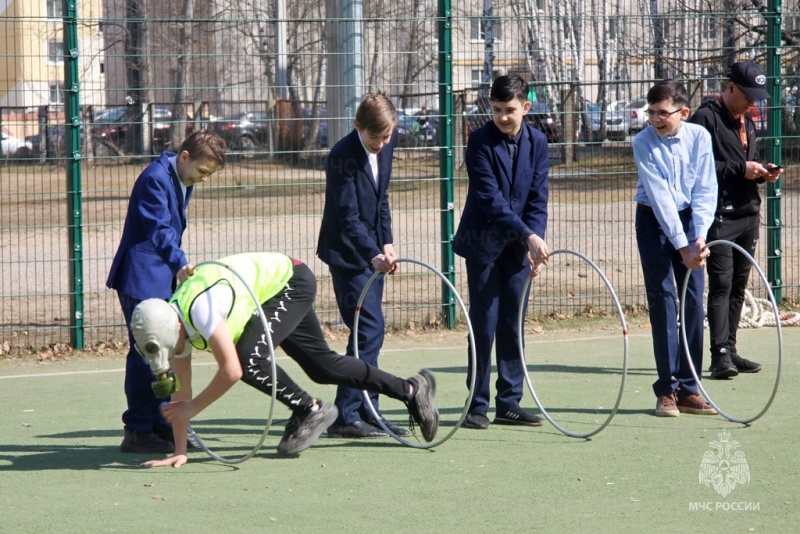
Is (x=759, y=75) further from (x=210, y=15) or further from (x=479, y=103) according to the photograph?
(x=210, y=15)

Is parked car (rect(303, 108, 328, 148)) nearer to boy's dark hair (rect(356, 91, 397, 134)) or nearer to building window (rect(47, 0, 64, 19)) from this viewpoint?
building window (rect(47, 0, 64, 19))

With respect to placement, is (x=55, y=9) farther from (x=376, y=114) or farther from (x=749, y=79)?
(x=749, y=79)

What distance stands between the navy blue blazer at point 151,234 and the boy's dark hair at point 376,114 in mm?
1077

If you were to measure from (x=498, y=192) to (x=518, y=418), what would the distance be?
4.56 ft

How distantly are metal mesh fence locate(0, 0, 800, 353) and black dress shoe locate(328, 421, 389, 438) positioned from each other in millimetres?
3598

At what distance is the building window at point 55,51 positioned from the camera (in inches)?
344

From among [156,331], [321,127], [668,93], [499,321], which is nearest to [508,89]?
[668,93]

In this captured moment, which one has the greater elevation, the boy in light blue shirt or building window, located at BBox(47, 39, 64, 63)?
building window, located at BBox(47, 39, 64, 63)

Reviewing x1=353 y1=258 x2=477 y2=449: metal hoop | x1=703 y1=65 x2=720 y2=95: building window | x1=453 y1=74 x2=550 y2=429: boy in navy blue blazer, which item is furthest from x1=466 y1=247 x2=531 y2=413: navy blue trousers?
x1=703 y1=65 x2=720 y2=95: building window

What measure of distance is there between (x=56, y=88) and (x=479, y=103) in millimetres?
3807

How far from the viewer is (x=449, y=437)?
18.5 ft

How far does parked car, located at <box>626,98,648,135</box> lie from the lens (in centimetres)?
1008

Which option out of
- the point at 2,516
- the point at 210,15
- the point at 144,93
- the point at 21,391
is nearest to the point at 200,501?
the point at 2,516

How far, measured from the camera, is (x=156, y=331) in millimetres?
4801
